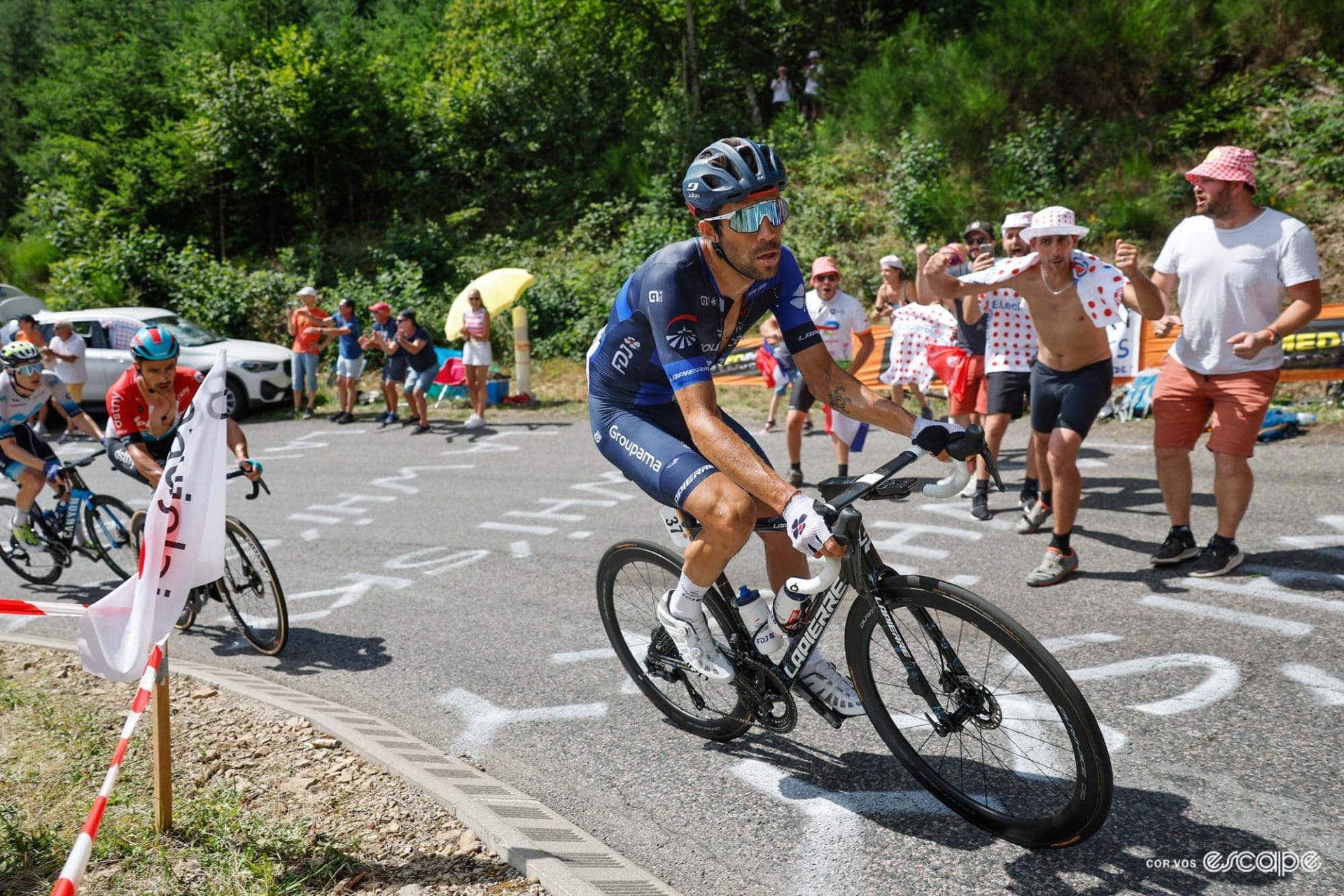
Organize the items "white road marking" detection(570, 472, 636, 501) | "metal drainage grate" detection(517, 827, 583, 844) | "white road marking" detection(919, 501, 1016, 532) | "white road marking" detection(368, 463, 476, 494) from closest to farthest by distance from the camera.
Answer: "metal drainage grate" detection(517, 827, 583, 844)
"white road marking" detection(919, 501, 1016, 532)
"white road marking" detection(570, 472, 636, 501)
"white road marking" detection(368, 463, 476, 494)

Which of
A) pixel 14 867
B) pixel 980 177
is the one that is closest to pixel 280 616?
pixel 14 867

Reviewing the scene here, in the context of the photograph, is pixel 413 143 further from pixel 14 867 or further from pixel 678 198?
pixel 14 867

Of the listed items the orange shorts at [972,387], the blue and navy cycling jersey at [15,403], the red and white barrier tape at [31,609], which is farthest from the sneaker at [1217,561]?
the blue and navy cycling jersey at [15,403]

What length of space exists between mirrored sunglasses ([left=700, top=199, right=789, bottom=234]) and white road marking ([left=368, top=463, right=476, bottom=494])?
24.8ft

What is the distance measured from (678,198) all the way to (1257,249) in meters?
18.8

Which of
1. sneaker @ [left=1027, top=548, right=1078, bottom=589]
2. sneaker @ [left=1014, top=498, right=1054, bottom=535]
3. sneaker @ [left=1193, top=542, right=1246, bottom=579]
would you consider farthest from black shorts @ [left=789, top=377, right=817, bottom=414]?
sneaker @ [left=1193, top=542, right=1246, bottom=579]

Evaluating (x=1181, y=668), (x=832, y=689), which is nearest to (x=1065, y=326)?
(x=1181, y=668)

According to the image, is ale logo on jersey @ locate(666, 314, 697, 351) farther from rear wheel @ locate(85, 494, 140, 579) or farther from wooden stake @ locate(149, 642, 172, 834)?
rear wheel @ locate(85, 494, 140, 579)

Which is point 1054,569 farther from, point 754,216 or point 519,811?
point 519,811

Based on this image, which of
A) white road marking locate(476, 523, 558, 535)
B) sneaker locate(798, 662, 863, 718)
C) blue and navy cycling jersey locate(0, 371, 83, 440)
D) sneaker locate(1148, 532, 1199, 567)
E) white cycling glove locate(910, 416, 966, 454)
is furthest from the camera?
white road marking locate(476, 523, 558, 535)

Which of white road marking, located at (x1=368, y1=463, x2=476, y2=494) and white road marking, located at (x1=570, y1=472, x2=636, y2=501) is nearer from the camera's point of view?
white road marking, located at (x1=570, y1=472, x2=636, y2=501)

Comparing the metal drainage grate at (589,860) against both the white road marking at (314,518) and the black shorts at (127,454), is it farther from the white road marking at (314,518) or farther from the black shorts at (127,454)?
the white road marking at (314,518)

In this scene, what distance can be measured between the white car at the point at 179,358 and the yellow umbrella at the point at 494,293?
11.6 ft

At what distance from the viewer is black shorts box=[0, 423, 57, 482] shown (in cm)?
771
